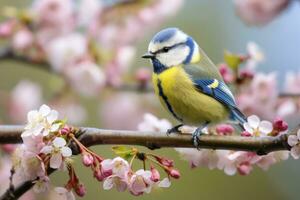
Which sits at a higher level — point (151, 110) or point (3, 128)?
point (3, 128)

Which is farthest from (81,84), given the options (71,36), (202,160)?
(202,160)

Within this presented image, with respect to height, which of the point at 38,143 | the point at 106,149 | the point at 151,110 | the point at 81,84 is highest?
the point at 38,143

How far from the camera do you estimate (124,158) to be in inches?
51.2

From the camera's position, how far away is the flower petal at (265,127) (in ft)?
4.42

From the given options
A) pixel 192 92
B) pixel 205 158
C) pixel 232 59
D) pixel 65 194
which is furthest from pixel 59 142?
pixel 232 59

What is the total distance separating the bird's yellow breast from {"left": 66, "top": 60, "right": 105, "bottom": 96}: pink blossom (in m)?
0.80

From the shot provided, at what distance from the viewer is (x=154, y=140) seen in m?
1.29

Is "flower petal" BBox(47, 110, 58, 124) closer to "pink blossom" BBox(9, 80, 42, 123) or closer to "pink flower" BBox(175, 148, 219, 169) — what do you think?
"pink flower" BBox(175, 148, 219, 169)

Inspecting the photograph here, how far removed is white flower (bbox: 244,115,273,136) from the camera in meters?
1.35

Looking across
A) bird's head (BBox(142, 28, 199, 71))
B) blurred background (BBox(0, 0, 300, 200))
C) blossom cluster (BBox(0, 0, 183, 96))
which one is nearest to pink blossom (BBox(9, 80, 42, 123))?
blurred background (BBox(0, 0, 300, 200))

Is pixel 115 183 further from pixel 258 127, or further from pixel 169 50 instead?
pixel 169 50

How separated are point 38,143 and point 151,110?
5.26 feet

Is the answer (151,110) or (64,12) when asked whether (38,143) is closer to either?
(64,12)

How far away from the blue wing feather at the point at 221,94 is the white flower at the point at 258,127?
24 centimetres
